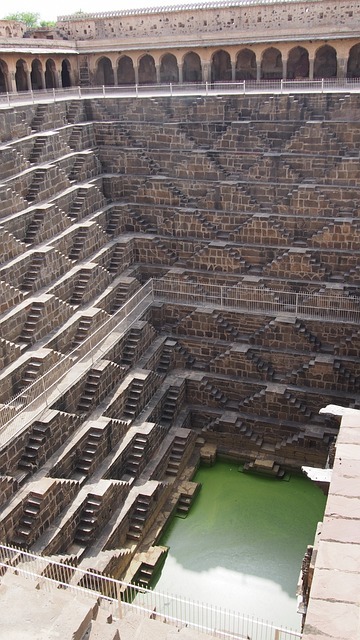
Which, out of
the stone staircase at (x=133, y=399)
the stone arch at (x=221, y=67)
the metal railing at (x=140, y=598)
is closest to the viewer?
the metal railing at (x=140, y=598)

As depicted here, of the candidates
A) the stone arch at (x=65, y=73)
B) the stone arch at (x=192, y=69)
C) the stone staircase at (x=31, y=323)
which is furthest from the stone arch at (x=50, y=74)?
the stone staircase at (x=31, y=323)

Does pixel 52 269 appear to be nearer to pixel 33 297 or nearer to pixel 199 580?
pixel 33 297

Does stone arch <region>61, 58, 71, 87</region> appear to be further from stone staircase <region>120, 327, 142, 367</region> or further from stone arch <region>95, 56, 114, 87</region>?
stone staircase <region>120, 327, 142, 367</region>

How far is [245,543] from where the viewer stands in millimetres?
Answer: 15023

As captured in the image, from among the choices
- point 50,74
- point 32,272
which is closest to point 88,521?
point 32,272

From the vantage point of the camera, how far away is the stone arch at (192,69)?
28.2 meters

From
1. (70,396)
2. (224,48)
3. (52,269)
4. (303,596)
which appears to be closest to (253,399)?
(70,396)

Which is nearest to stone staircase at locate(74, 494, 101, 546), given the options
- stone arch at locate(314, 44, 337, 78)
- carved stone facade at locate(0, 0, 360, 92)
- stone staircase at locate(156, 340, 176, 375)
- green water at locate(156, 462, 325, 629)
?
green water at locate(156, 462, 325, 629)

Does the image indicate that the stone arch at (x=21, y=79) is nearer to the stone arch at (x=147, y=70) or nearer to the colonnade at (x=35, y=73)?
the colonnade at (x=35, y=73)

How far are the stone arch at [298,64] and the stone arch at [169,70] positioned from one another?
16.5 ft

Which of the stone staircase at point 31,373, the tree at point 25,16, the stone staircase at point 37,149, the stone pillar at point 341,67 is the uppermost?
the tree at point 25,16

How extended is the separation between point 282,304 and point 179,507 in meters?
6.56

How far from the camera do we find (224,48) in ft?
85.4

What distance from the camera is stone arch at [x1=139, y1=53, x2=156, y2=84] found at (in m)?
29.3
